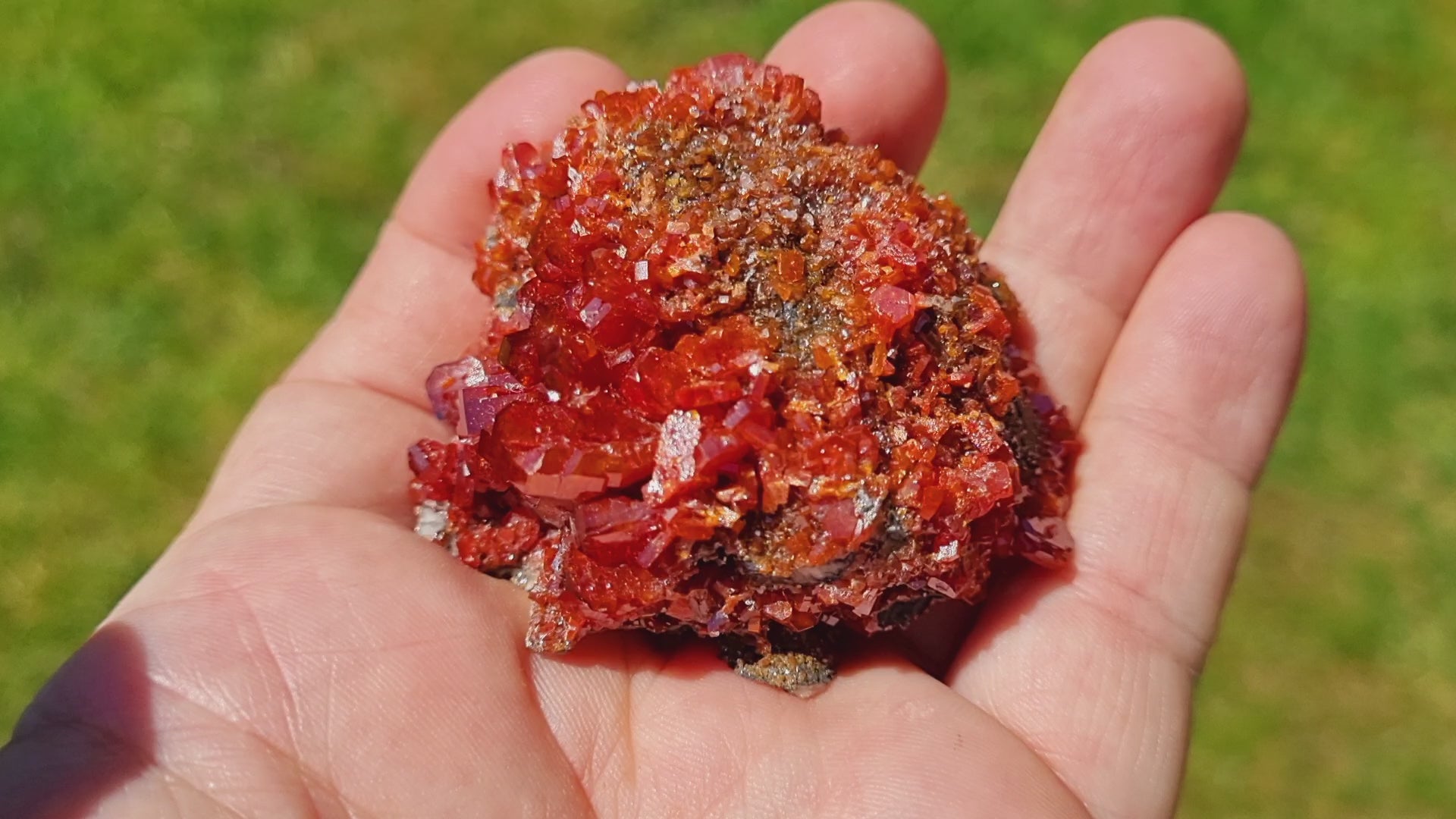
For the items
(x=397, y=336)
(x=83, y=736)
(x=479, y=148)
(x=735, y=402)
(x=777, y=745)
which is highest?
(x=479, y=148)

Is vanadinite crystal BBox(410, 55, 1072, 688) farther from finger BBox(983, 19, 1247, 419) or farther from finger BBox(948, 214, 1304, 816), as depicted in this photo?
finger BBox(983, 19, 1247, 419)

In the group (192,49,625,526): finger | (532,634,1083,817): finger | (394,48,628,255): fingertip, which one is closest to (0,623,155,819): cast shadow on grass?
(192,49,625,526): finger

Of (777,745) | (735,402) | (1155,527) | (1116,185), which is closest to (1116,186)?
(1116,185)

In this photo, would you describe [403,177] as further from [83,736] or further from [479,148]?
[83,736]

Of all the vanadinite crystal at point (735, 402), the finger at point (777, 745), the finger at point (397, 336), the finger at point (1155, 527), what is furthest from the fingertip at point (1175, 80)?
the finger at point (777, 745)

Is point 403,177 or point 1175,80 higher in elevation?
point 1175,80

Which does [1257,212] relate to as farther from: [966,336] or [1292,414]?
[966,336]
